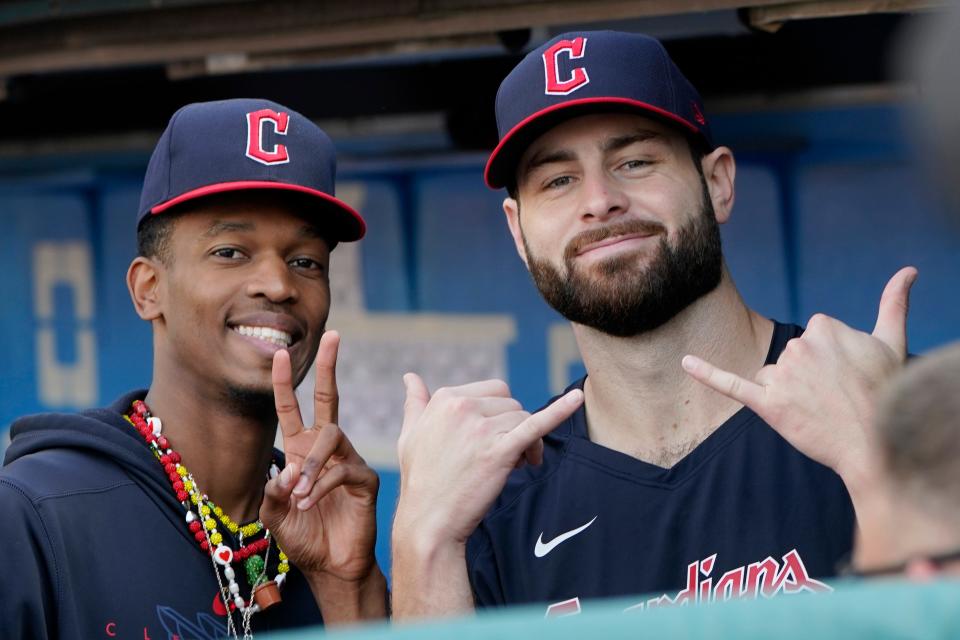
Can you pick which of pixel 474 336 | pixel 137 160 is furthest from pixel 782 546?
pixel 137 160

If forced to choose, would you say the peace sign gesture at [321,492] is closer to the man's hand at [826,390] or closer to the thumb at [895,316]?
the man's hand at [826,390]

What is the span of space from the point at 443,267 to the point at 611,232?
198 cm

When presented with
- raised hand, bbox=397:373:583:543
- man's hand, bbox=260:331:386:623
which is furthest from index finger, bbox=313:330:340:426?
raised hand, bbox=397:373:583:543

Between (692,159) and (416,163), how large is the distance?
1848 millimetres

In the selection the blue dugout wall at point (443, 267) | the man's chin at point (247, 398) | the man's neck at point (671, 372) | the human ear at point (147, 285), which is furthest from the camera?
the blue dugout wall at point (443, 267)

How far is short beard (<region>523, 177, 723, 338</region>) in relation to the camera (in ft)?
7.28

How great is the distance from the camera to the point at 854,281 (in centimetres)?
363

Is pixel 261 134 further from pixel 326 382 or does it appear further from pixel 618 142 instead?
pixel 618 142

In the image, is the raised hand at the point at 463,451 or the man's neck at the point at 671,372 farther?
the man's neck at the point at 671,372

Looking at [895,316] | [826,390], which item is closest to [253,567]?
[826,390]

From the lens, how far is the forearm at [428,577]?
2010 millimetres

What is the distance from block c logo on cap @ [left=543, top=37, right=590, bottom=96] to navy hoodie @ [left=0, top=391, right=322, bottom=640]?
39.9 inches

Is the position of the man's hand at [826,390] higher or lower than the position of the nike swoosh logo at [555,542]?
higher

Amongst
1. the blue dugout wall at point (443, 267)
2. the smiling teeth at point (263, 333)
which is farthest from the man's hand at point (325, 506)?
the blue dugout wall at point (443, 267)
